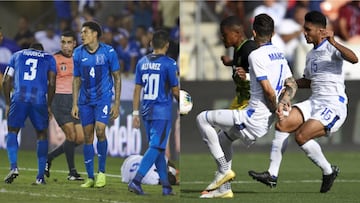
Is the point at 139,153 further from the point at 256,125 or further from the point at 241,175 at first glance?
the point at 241,175

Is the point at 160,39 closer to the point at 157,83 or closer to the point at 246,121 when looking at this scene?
the point at 157,83

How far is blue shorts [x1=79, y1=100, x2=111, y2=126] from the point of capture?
420 inches

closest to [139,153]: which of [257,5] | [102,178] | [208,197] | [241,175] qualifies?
[102,178]

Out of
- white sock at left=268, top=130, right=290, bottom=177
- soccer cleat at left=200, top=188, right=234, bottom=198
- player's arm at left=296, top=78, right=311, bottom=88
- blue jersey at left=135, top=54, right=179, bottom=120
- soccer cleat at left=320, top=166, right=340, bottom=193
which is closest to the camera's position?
blue jersey at left=135, top=54, right=179, bottom=120

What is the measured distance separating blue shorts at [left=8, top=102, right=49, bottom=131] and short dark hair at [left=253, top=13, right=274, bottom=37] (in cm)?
245

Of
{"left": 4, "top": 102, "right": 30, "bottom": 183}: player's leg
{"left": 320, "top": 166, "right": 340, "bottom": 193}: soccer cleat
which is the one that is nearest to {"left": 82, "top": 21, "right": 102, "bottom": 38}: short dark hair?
{"left": 4, "top": 102, "right": 30, "bottom": 183}: player's leg

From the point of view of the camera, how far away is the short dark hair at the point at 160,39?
10359mm

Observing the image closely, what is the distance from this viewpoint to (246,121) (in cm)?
1178

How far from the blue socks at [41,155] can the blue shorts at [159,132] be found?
3.66ft

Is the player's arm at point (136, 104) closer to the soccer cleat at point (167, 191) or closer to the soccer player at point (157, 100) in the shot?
the soccer player at point (157, 100)

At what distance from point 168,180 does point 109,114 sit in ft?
2.92

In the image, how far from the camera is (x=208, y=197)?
471 inches

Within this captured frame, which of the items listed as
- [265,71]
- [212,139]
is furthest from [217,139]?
[265,71]

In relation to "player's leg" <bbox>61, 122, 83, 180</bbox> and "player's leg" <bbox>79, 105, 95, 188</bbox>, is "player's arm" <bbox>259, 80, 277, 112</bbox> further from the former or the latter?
"player's leg" <bbox>61, 122, 83, 180</bbox>
